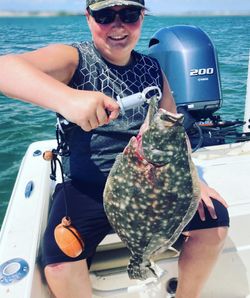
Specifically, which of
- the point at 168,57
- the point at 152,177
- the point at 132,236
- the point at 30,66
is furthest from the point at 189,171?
the point at 168,57

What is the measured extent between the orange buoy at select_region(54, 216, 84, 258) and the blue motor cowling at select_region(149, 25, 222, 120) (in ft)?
7.46

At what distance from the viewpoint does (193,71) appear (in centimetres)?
403

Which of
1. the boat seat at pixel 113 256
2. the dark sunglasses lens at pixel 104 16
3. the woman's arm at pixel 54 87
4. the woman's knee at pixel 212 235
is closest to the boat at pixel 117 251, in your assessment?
the boat seat at pixel 113 256

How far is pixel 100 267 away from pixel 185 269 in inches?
24.1

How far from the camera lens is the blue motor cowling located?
3961 mm

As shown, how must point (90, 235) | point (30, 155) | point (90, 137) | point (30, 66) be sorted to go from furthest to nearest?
1. point (30, 155)
2. point (90, 137)
3. point (90, 235)
4. point (30, 66)

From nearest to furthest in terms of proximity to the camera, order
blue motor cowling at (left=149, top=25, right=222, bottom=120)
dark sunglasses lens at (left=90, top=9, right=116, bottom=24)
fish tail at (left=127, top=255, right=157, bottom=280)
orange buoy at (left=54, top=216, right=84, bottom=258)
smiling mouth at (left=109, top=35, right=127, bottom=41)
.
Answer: fish tail at (left=127, top=255, right=157, bottom=280) → orange buoy at (left=54, top=216, right=84, bottom=258) → dark sunglasses lens at (left=90, top=9, right=116, bottom=24) → smiling mouth at (left=109, top=35, right=127, bottom=41) → blue motor cowling at (left=149, top=25, right=222, bottom=120)

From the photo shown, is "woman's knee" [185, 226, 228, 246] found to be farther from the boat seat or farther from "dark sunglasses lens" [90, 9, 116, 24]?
"dark sunglasses lens" [90, 9, 116, 24]

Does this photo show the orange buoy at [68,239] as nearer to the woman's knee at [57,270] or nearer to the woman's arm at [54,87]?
the woman's knee at [57,270]

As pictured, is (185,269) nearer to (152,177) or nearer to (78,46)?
(152,177)

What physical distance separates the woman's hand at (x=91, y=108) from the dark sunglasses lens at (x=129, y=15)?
72 centimetres

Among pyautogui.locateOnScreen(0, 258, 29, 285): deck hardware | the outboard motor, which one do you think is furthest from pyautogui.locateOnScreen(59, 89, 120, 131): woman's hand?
the outboard motor

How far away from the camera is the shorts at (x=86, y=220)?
1982 mm

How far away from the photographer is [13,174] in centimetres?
555
